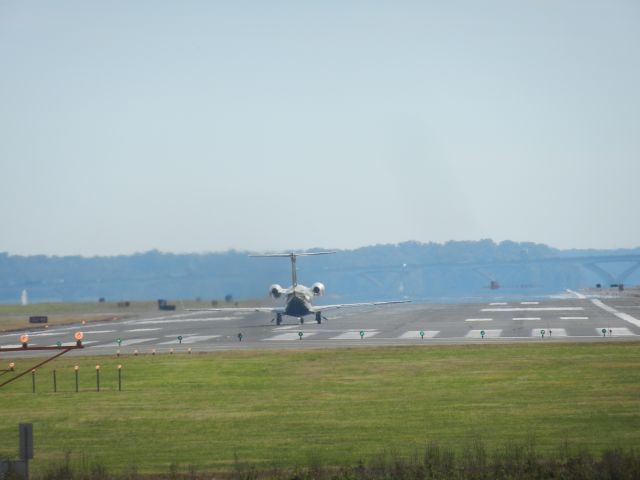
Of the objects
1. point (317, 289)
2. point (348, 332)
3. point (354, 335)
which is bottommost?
point (354, 335)

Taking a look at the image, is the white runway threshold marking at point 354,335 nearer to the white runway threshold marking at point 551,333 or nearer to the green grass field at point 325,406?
the white runway threshold marking at point 551,333

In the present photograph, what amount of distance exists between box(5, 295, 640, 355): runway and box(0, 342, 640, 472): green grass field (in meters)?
11.8

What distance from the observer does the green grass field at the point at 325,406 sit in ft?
115

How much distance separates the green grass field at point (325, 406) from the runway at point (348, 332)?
11.8 metres

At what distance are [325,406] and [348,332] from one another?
159ft

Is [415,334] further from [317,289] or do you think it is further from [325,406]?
[325,406]

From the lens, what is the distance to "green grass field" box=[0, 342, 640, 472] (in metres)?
34.9

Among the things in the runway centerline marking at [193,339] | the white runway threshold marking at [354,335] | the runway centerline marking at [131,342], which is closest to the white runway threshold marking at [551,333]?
the white runway threshold marking at [354,335]

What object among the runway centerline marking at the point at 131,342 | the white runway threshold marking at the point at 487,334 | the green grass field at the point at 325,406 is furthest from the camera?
the runway centerline marking at the point at 131,342

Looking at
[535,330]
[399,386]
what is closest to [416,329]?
[535,330]

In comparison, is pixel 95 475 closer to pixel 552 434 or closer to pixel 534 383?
pixel 552 434

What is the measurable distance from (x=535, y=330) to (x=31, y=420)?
55.2 meters

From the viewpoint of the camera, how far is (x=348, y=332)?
92375 millimetres

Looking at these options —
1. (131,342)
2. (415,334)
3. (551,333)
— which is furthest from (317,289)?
(551,333)
